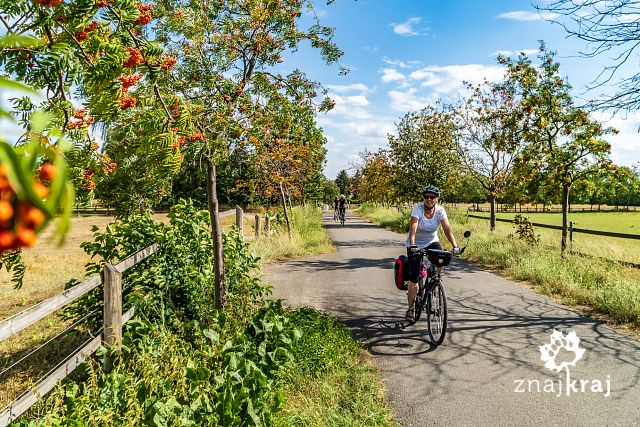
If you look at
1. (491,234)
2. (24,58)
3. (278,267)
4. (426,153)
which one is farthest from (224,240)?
(426,153)

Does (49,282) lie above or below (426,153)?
below

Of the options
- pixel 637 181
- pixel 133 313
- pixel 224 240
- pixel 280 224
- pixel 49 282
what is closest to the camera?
pixel 133 313

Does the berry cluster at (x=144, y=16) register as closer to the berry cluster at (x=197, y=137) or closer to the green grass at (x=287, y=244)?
the berry cluster at (x=197, y=137)

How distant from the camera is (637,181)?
9.60 metres

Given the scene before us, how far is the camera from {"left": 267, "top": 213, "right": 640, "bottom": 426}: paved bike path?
3959 mm

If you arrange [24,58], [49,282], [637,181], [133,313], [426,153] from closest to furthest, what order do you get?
[24,58]
[133,313]
[637,181]
[49,282]
[426,153]

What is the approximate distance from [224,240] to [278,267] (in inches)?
198

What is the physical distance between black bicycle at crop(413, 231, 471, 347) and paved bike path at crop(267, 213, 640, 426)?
7.5 inches

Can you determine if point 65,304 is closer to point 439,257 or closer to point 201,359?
point 201,359

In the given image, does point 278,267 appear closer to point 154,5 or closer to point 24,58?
point 154,5

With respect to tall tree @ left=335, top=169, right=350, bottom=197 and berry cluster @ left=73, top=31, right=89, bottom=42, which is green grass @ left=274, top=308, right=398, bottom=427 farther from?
tall tree @ left=335, top=169, right=350, bottom=197

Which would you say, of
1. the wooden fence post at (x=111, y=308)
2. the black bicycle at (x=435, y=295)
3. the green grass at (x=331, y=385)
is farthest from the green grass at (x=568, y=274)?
the wooden fence post at (x=111, y=308)

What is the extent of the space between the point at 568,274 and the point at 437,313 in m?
4.63

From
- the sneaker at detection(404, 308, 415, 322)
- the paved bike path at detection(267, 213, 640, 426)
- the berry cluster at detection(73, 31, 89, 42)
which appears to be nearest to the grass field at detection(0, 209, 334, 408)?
the berry cluster at detection(73, 31, 89, 42)
